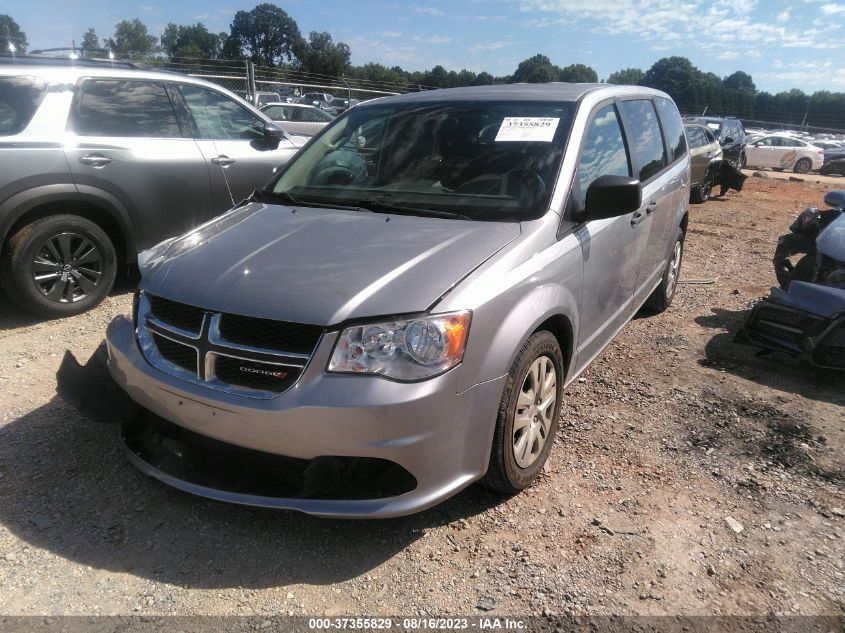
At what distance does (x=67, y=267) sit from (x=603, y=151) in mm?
3986

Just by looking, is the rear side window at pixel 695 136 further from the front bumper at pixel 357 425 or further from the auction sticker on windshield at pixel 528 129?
the front bumper at pixel 357 425

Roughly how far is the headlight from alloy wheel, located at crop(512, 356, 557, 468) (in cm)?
53

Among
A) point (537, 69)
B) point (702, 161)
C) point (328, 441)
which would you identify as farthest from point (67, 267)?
point (537, 69)

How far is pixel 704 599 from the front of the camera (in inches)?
93.4

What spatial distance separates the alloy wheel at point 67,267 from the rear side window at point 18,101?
2.70 feet

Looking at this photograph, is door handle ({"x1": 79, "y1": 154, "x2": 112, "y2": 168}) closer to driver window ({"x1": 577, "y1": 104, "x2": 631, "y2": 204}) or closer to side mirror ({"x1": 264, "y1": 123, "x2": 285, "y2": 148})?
side mirror ({"x1": 264, "y1": 123, "x2": 285, "y2": 148})

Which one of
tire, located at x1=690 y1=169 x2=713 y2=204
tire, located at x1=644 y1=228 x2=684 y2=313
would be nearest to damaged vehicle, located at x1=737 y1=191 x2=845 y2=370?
tire, located at x1=644 y1=228 x2=684 y2=313

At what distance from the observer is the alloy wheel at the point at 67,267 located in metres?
4.78

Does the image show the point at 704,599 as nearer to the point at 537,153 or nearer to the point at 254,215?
the point at 537,153

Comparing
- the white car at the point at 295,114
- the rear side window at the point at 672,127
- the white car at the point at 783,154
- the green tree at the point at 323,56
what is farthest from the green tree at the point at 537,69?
the rear side window at the point at 672,127

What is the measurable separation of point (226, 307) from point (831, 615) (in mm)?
2491

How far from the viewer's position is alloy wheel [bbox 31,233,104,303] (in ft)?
15.7

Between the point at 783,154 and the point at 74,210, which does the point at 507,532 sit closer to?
the point at 74,210

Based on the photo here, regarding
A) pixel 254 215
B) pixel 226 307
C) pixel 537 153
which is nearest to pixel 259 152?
pixel 254 215
